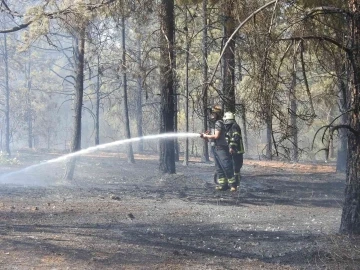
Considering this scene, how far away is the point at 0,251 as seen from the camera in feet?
20.9

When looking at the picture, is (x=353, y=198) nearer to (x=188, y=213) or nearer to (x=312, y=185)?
(x=188, y=213)

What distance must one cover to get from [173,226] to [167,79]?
5.98 m

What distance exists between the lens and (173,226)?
8188 millimetres

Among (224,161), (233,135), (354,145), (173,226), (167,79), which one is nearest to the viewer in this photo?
(354,145)

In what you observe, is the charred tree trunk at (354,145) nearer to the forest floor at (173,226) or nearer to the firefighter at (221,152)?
the forest floor at (173,226)

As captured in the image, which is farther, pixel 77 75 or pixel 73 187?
pixel 77 75

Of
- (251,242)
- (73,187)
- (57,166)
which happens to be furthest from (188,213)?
(57,166)

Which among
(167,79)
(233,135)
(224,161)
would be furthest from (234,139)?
(167,79)

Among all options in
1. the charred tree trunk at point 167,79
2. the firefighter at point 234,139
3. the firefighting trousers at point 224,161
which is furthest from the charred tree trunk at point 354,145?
the charred tree trunk at point 167,79

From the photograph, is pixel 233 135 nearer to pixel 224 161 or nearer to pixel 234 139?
pixel 234 139

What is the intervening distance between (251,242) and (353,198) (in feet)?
4.89

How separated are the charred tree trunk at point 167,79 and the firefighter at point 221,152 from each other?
1.63 meters

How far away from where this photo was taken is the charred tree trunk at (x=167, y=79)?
42.2 feet

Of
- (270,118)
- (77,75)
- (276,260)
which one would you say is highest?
(77,75)
